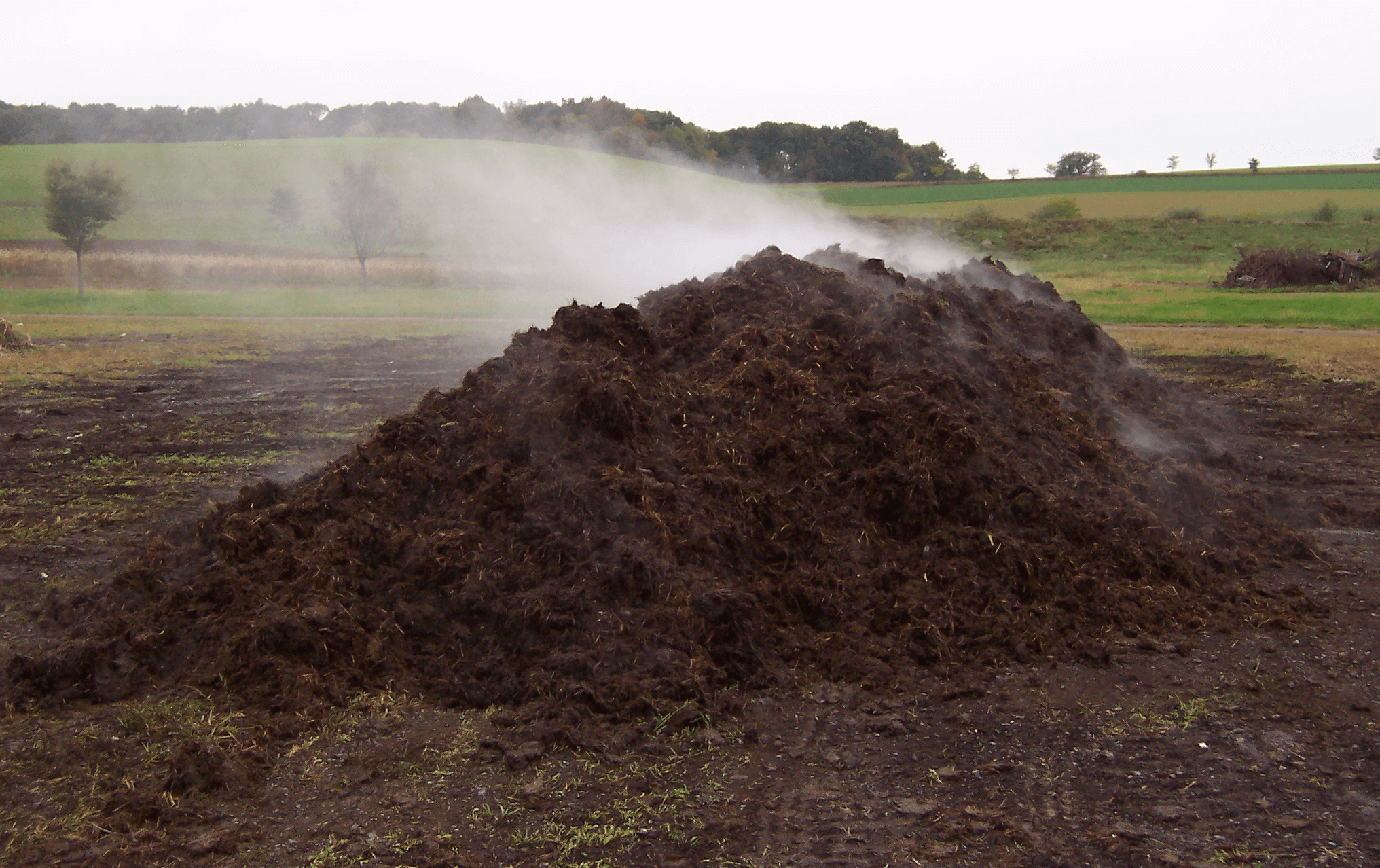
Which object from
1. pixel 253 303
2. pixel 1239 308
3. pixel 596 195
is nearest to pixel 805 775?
pixel 1239 308

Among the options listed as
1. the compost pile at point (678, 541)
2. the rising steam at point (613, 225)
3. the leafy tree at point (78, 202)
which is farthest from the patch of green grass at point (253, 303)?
the compost pile at point (678, 541)

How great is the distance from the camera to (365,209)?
35.7 m

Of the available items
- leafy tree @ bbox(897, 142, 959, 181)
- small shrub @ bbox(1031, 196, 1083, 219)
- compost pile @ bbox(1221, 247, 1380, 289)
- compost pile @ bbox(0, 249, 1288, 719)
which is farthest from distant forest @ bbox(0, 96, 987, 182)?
compost pile @ bbox(0, 249, 1288, 719)

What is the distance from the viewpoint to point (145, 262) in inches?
1554

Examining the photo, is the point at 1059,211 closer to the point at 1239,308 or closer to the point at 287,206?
the point at 1239,308

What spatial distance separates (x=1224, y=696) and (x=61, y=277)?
4492 centimetres

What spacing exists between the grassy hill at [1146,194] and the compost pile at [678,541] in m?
Result: 43.6

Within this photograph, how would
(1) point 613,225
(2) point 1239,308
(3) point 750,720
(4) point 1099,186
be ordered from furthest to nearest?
(4) point 1099,186 < (1) point 613,225 < (2) point 1239,308 < (3) point 750,720

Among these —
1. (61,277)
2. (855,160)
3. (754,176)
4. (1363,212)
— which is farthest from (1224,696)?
(855,160)

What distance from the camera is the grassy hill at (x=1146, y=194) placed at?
5397 centimetres

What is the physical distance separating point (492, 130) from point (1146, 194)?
4545 centimetres

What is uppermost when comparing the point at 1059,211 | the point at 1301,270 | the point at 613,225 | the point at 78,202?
the point at 1059,211

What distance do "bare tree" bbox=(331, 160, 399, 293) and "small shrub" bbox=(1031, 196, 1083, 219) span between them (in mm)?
37573

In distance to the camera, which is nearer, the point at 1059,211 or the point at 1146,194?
the point at 1059,211
